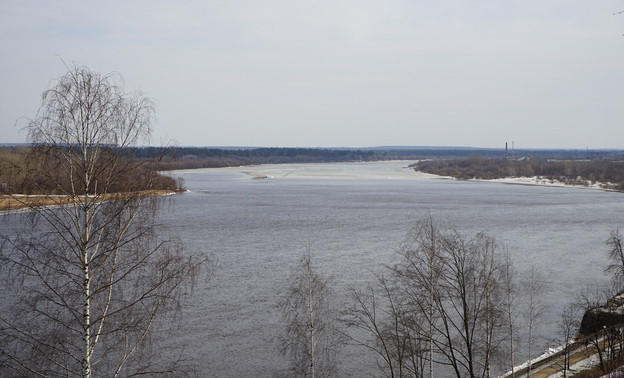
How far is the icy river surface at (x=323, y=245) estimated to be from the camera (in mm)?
13922

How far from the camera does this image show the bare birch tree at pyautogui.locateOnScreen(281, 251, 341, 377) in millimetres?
12078

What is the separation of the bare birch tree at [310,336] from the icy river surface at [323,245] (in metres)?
0.35

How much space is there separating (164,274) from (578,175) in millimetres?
85841

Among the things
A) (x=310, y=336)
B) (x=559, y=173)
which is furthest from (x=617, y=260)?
(x=559, y=173)

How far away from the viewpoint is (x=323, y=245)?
25.2 m

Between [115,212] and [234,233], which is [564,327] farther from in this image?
[234,233]

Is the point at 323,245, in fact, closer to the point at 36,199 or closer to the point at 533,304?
the point at 533,304

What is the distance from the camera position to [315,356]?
12.7 metres

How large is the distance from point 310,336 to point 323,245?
42.3ft

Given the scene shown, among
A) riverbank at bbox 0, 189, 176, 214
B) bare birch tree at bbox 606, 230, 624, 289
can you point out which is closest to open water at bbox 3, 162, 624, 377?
bare birch tree at bbox 606, 230, 624, 289

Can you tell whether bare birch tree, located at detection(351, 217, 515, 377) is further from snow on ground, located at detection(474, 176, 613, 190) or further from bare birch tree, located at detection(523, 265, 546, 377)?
snow on ground, located at detection(474, 176, 613, 190)

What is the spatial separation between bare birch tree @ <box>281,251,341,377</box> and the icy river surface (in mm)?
351

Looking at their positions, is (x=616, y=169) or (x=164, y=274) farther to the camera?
(x=616, y=169)

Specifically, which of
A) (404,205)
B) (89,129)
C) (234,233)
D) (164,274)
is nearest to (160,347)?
(164,274)
